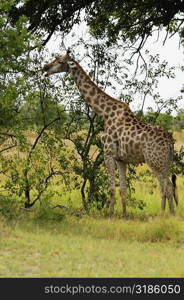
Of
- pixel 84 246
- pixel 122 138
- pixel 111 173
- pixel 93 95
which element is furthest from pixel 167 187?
pixel 84 246

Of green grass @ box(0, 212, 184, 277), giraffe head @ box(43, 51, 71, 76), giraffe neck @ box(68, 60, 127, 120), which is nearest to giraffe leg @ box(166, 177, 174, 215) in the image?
green grass @ box(0, 212, 184, 277)

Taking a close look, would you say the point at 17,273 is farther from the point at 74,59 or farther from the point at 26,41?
the point at 74,59

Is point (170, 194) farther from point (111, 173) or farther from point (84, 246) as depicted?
point (84, 246)

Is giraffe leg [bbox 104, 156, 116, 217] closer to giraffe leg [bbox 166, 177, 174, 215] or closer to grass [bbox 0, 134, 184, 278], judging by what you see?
grass [bbox 0, 134, 184, 278]

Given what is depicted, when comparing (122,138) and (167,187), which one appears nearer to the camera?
(167,187)

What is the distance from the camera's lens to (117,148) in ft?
41.7

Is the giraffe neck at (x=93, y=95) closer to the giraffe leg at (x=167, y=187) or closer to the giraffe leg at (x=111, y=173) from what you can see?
the giraffe leg at (x=111, y=173)

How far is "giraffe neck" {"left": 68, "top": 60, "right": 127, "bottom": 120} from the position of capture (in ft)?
42.5

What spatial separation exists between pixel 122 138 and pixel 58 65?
7.01ft

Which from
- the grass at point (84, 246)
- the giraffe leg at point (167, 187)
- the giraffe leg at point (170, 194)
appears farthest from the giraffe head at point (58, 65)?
the giraffe leg at point (170, 194)

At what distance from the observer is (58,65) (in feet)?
41.8

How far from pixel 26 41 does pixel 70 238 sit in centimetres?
372

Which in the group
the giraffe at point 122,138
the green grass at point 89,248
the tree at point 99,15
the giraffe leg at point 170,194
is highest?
the tree at point 99,15

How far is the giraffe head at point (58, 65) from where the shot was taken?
12672 mm
